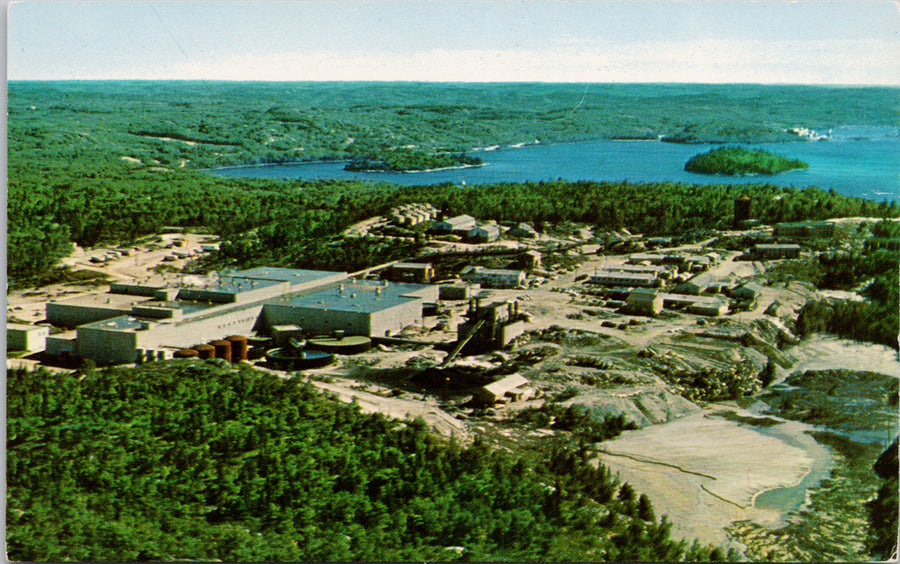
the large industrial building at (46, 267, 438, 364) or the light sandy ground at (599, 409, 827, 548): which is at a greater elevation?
the large industrial building at (46, 267, 438, 364)

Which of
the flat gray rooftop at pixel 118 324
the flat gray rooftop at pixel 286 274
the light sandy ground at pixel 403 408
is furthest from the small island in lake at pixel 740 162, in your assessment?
the flat gray rooftop at pixel 118 324

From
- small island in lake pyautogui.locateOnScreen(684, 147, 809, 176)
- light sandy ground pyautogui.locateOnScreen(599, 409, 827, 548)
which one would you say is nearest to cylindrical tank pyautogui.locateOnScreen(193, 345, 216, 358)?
light sandy ground pyautogui.locateOnScreen(599, 409, 827, 548)

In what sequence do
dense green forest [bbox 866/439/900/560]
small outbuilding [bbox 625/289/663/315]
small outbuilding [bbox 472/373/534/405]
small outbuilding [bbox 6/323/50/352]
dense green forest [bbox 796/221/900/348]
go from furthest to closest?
1. small outbuilding [bbox 625/289/663/315]
2. dense green forest [bbox 796/221/900/348]
3. small outbuilding [bbox 6/323/50/352]
4. small outbuilding [bbox 472/373/534/405]
5. dense green forest [bbox 866/439/900/560]

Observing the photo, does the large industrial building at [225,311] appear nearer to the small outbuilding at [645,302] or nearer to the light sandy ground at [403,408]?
the light sandy ground at [403,408]

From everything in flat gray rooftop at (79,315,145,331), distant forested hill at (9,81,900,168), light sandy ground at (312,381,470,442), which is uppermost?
distant forested hill at (9,81,900,168)

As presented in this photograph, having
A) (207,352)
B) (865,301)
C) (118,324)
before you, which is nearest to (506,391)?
(207,352)

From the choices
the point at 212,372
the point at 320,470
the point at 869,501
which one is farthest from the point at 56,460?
the point at 869,501

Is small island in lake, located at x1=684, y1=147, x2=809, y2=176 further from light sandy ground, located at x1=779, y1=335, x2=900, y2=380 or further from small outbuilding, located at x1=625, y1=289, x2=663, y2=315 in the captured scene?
light sandy ground, located at x1=779, y1=335, x2=900, y2=380
